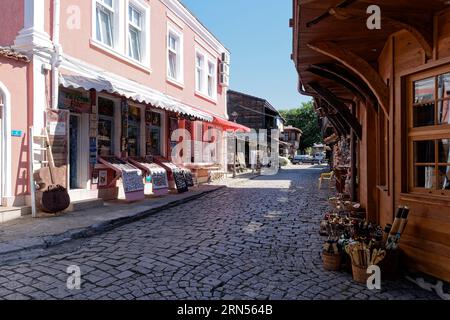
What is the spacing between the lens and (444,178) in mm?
3729

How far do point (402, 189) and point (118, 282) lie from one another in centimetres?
351

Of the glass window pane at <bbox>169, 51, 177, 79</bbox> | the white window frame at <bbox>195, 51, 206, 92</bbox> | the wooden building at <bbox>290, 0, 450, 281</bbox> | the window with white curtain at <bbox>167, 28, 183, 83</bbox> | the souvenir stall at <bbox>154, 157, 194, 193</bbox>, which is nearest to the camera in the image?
the wooden building at <bbox>290, 0, 450, 281</bbox>

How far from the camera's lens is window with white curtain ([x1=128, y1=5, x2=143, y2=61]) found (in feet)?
35.0

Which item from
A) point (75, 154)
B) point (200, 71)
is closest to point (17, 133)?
point (75, 154)

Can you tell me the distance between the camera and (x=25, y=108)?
23.0 ft

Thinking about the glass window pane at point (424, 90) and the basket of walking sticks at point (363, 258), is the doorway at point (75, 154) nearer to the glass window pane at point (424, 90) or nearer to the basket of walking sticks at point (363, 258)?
the basket of walking sticks at point (363, 258)

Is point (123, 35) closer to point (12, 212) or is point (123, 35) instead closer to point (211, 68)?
point (12, 212)

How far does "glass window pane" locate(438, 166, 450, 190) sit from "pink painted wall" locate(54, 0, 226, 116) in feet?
26.0

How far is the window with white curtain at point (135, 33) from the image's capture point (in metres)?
10.7

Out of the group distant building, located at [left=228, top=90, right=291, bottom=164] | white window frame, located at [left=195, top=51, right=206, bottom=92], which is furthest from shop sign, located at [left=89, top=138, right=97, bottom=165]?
distant building, located at [left=228, top=90, right=291, bottom=164]

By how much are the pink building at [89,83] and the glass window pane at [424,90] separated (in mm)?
6195

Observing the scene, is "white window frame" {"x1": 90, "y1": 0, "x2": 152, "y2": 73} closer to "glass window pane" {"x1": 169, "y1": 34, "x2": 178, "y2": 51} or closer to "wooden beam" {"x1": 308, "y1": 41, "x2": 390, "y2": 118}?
"glass window pane" {"x1": 169, "y1": 34, "x2": 178, "y2": 51}
